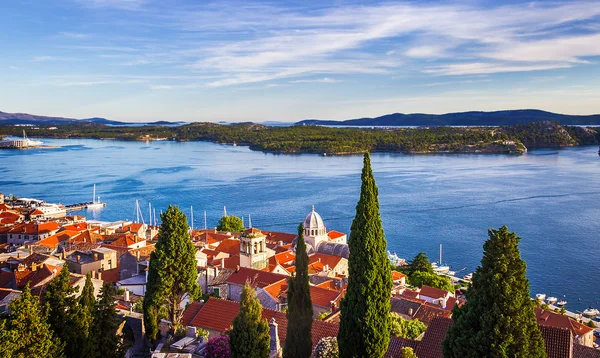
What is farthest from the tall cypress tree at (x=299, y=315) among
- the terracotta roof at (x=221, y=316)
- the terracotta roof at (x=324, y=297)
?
the terracotta roof at (x=324, y=297)

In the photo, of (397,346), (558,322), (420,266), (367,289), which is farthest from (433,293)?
(367,289)

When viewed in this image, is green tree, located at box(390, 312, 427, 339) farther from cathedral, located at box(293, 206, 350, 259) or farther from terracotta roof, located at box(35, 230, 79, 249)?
terracotta roof, located at box(35, 230, 79, 249)

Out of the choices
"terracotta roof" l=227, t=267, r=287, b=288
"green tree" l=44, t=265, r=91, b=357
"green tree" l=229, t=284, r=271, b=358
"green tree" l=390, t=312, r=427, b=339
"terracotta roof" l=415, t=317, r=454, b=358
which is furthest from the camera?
"terracotta roof" l=227, t=267, r=287, b=288

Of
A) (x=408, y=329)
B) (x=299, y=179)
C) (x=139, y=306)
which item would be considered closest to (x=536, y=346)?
(x=408, y=329)

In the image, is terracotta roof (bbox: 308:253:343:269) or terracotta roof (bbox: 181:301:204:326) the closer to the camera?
terracotta roof (bbox: 181:301:204:326)

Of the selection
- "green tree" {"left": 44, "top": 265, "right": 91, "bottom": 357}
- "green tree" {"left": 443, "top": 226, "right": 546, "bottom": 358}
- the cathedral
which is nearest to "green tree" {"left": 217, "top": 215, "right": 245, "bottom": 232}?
the cathedral

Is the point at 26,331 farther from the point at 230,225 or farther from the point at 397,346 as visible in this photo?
the point at 230,225

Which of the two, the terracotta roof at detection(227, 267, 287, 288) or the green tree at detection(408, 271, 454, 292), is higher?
the terracotta roof at detection(227, 267, 287, 288)

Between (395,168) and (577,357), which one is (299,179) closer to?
(395,168)
